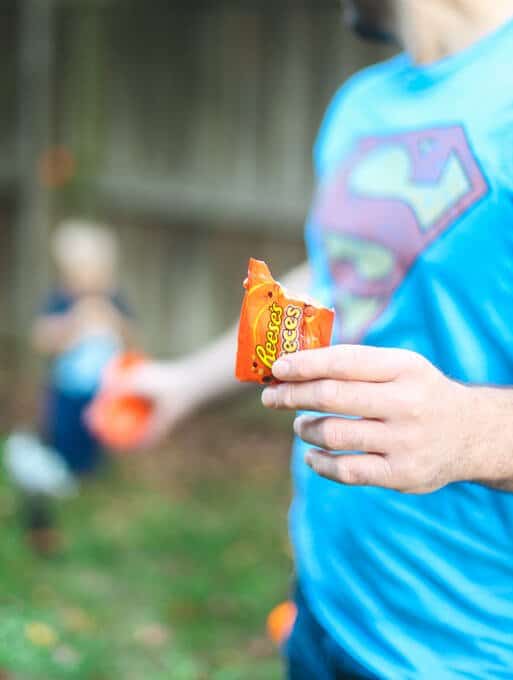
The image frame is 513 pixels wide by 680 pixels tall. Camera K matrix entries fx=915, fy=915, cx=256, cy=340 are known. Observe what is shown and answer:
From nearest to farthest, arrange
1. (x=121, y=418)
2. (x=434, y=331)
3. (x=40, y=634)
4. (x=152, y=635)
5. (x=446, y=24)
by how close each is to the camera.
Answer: (x=434, y=331) → (x=446, y=24) → (x=121, y=418) → (x=40, y=634) → (x=152, y=635)

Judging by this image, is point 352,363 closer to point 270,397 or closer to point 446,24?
point 270,397

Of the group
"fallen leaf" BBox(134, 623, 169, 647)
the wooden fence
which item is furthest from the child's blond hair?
"fallen leaf" BBox(134, 623, 169, 647)

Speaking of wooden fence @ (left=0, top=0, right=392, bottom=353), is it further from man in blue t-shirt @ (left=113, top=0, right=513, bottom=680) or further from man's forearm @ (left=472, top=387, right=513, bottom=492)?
man's forearm @ (left=472, top=387, right=513, bottom=492)

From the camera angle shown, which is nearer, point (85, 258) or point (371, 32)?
point (371, 32)

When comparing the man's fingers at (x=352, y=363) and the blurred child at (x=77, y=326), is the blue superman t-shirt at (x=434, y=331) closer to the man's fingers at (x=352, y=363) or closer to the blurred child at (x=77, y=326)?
the man's fingers at (x=352, y=363)

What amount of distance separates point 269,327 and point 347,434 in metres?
0.15

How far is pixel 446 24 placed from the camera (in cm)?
129

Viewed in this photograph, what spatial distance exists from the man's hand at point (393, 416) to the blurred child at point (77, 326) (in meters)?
3.09

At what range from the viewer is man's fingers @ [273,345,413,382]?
88 centimetres

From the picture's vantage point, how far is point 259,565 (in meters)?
3.99

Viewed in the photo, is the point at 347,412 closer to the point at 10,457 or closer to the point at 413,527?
the point at 413,527

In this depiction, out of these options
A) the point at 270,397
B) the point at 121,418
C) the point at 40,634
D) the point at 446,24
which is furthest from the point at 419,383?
the point at 40,634

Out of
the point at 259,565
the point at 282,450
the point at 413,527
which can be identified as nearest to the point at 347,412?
the point at 413,527

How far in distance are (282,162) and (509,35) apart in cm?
409
